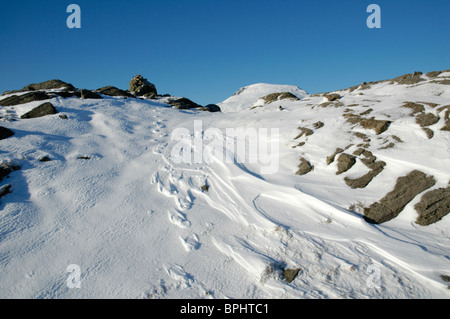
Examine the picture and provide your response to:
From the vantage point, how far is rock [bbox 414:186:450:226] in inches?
201

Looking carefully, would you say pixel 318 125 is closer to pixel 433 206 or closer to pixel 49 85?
pixel 433 206

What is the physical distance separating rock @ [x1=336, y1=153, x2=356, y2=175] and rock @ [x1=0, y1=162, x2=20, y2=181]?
29.9ft

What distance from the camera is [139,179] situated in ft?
23.6

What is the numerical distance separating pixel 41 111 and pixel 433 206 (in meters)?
14.2

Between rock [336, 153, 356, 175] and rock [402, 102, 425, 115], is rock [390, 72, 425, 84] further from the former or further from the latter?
rock [336, 153, 356, 175]

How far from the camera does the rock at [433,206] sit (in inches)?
201

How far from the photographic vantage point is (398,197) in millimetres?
5535

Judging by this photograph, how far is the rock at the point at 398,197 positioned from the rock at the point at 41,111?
41.6 ft

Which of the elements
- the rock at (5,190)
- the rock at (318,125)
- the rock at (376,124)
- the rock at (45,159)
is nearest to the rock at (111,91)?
the rock at (45,159)

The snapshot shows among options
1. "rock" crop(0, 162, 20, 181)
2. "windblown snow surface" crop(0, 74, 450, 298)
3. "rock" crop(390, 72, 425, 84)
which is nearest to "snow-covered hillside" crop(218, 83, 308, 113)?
"rock" crop(390, 72, 425, 84)

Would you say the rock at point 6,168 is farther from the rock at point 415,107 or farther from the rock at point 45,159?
the rock at point 415,107

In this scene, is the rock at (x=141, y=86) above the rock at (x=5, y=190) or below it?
above
